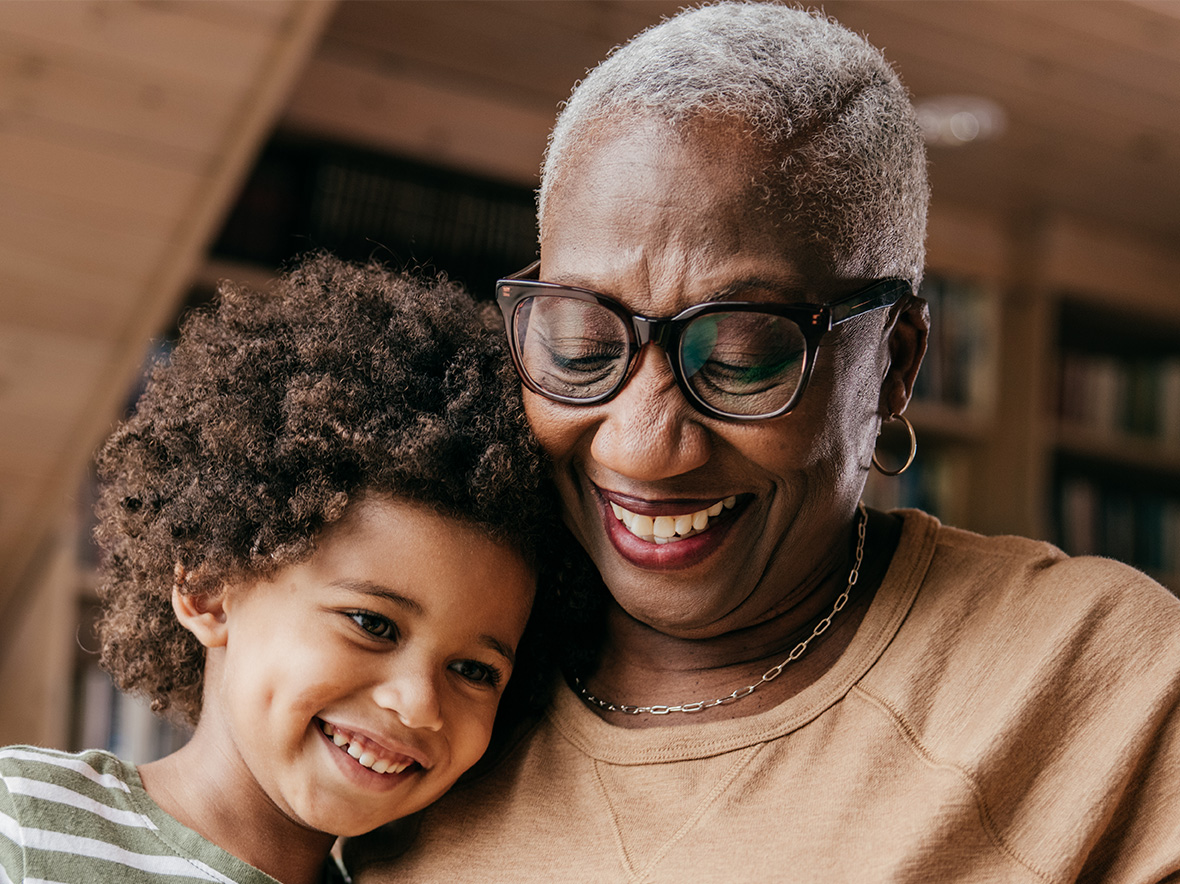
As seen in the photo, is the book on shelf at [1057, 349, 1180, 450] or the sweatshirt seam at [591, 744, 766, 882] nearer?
the sweatshirt seam at [591, 744, 766, 882]

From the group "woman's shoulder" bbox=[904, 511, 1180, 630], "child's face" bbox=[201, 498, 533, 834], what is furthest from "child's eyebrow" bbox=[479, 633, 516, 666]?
"woman's shoulder" bbox=[904, 511, 1180, 630]

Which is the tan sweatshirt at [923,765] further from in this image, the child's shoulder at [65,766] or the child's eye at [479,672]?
the child's shoulder at [65,766]

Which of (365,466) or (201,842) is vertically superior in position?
(365,466)

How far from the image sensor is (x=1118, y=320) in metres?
4.73

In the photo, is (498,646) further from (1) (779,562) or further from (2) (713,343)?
(2) (713,343)

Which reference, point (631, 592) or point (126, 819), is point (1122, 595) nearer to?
point (631, 592)

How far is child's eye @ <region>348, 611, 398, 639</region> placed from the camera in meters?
1.29

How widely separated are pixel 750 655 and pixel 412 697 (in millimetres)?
337

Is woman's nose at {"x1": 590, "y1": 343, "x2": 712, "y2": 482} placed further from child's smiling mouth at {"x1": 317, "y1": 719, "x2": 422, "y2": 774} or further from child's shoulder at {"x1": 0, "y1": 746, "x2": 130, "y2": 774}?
child's shoulder at {"x1": 0, "y1": 746, "x2": 130, "y2": 774}

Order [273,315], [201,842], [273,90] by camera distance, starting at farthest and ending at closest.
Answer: [273,90]
[273,315]
[201,842]

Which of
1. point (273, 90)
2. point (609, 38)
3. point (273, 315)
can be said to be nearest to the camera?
point (273, 315)

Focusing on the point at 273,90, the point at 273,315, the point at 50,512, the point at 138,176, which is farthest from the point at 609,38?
the point at 273,315

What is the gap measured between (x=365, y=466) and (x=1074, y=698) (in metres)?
0.71

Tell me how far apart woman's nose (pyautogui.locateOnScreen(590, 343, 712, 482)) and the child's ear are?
1.70 feet
